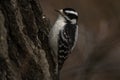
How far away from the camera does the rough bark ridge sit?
23.7 feet

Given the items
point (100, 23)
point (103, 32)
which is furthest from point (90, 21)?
point (103, 32)

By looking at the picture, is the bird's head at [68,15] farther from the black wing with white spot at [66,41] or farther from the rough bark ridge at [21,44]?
the rough bark ridge at [21,44]

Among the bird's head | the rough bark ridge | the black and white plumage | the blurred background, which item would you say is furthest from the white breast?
the blurred background

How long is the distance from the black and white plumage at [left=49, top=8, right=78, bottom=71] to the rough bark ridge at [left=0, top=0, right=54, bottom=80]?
87cm

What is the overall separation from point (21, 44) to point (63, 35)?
83.6 inches

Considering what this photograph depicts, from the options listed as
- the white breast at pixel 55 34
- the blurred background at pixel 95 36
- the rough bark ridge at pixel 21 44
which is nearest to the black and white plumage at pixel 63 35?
the white breast at pixel 55 34

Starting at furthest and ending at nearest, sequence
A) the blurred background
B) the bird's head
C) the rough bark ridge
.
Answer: the blurred background, the bird's head, the rough bark ridge

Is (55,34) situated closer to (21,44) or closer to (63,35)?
(63,35)

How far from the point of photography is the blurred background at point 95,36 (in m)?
13.1

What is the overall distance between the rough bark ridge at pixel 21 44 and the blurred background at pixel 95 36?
427 centimetres

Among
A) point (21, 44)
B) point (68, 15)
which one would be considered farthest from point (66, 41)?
point (21, 44)

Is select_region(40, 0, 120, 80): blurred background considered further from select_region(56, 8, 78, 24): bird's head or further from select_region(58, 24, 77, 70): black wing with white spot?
select_region(58, 24, 77, 70): black wing with white spot

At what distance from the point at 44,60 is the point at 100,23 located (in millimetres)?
9631

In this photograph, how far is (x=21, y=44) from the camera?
755 cm
